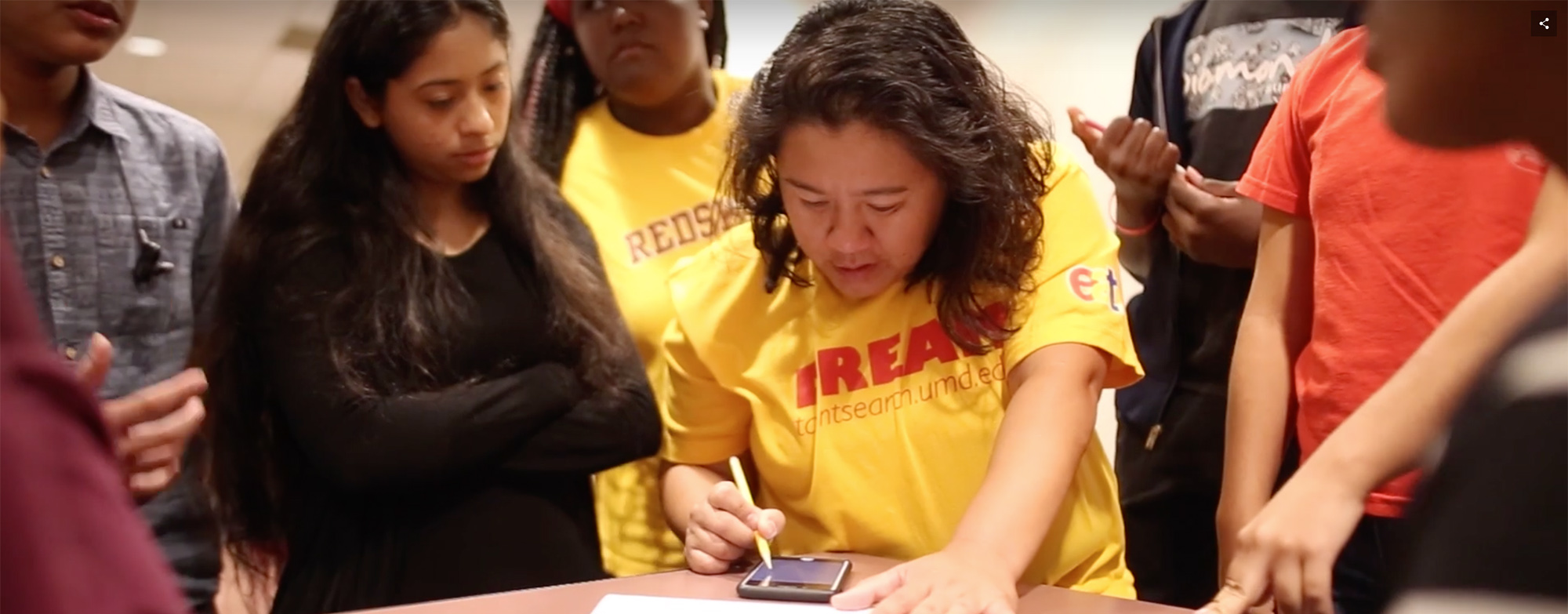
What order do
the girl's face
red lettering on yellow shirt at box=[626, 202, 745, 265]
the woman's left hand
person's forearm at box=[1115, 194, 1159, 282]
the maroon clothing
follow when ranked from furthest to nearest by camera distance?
1. red lettering on yellow shirt at box=[626, 202, 745, 265]
2. person's forearm at box=[1115, 194, 1159, 282]
3. the girl's face
4. the woman's left hand
5. the maroon clothing

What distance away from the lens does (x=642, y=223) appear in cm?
160

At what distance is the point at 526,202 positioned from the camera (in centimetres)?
142

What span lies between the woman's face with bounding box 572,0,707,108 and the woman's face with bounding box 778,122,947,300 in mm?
578

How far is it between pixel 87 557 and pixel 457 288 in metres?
0.82

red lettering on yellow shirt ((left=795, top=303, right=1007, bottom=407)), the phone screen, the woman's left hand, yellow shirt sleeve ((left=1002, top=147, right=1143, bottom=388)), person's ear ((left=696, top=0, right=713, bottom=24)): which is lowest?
the phone screen

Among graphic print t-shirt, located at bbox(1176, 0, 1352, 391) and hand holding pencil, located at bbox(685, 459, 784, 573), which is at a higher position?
graphic print t-shirt, located at bbox(1176, 0, 1352, 391)

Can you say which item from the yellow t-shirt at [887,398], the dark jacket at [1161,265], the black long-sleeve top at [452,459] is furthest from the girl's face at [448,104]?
the dark jacket at [1161,265]

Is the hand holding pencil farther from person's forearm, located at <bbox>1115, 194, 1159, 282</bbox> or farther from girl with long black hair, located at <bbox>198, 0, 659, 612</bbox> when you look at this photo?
person's forearm, located at <bbox>1115, 194, 1159, 282</bbox>

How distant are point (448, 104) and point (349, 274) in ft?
0.72

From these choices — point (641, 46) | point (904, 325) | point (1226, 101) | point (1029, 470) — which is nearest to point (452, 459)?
point (904, 325)

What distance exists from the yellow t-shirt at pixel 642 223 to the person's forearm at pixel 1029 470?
19.5 inches

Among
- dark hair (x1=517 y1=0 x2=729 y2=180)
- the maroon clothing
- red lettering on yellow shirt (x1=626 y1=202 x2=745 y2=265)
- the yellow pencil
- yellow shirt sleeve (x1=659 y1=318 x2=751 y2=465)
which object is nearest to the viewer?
the maroon clothing

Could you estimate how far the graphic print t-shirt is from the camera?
1.38 meters

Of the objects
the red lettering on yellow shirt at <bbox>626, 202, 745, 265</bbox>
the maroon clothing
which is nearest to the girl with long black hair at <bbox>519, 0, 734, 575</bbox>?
the red lettering on yellow shirt at <bbox>626, 202, 745, 265</bbox>
